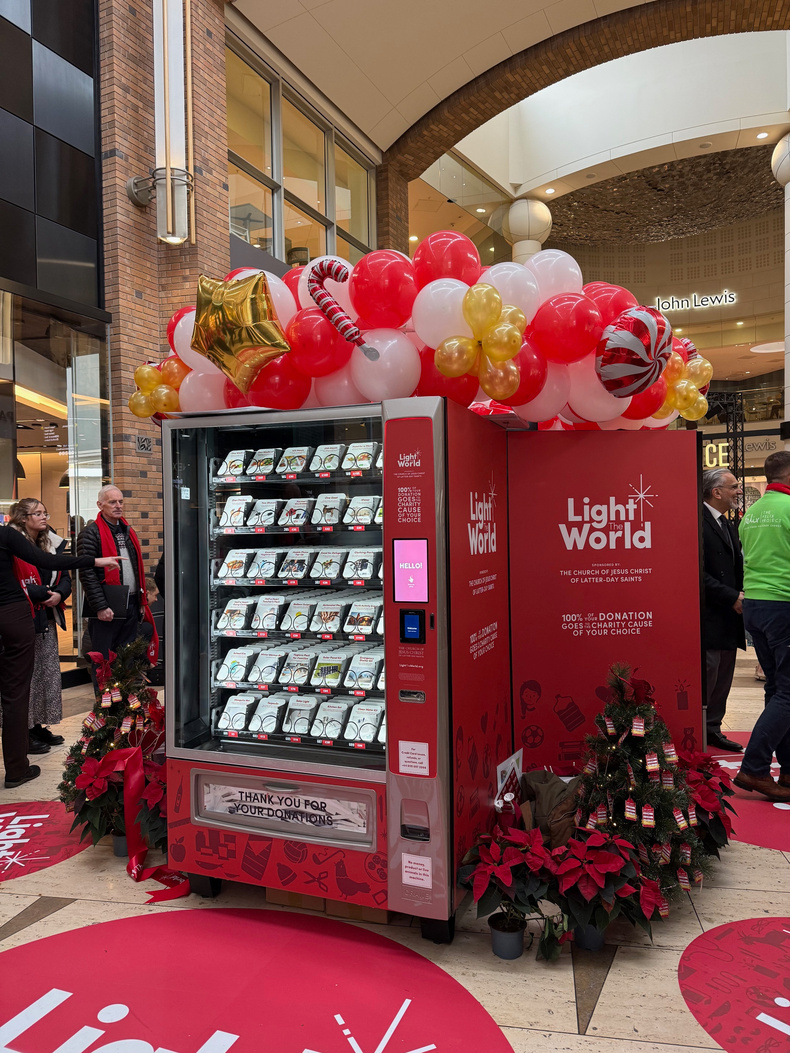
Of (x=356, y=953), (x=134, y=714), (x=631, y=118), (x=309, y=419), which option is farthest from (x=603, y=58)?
(x=356, y=953)

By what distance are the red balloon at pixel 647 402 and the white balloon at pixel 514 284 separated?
2.57 ft

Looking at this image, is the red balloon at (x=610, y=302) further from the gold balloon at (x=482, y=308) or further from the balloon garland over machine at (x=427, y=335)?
the gold balloon at (x=482, y=308)

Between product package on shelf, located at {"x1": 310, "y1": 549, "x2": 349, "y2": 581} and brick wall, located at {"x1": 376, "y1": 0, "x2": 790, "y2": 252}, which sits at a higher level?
brick wall, located at {"x1": 376, "y1": 0, "x2": 790, "y2": 252}

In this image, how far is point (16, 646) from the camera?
14.1ft

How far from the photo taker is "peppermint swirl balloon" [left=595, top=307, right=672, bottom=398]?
9.45ft

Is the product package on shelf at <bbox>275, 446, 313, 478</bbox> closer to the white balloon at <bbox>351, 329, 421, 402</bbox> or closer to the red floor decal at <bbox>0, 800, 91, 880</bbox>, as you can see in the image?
the white balloon at <bbox>351, 329, 421, 402</bbox>

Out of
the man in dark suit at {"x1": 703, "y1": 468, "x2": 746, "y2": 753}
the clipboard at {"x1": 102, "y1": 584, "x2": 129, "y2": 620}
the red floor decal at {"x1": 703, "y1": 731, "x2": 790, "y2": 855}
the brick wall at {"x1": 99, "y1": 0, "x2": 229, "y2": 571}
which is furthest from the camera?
the brick wall at {"x1": 99, "y1": 0, "x2": 229, "y2": 571}

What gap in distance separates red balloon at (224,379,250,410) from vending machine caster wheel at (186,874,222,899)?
1.98 metres

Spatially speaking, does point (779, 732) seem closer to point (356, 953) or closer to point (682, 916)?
point (682, 916)

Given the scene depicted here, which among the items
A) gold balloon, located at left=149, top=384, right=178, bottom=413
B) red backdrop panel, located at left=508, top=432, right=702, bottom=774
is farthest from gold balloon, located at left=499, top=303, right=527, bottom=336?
gold balloon, located at left=149, top=384, right=178, bottom=413

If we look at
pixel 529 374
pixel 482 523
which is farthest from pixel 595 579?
pixel 529 374

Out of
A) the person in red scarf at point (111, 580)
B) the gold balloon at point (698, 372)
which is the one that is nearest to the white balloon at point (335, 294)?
the gold balloon at point (698, 372)

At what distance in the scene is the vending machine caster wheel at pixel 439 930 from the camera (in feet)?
8.62

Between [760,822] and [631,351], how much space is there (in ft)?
8.01
